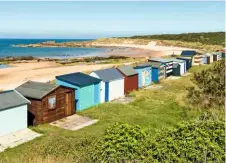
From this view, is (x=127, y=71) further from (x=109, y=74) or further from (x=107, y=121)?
(x=107, y=121)

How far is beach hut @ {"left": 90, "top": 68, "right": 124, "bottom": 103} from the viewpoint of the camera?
26.4 meters

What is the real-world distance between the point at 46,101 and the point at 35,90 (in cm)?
105

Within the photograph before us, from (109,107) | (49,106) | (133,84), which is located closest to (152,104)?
(109,107)

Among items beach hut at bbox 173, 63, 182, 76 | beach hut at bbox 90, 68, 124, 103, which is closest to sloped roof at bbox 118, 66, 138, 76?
beach hut at bbox 90, 68, 124, 103

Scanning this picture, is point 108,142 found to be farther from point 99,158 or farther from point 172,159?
point 172,159

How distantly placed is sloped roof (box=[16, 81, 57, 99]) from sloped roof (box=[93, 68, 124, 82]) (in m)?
6.87

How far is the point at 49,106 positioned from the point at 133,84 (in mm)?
12735

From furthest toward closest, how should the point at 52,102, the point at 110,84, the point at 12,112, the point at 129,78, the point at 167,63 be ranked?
the point at 167,63
the point at 129,78
the point at 110,84
the point at 52,102
the point at 12,112

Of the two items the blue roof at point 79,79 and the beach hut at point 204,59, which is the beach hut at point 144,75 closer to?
the blue roof at point 79,79

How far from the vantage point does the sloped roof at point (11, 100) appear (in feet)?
57.6

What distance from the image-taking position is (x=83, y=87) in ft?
77.2

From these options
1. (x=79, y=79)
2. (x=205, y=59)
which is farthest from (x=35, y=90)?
(x=205, y=59)

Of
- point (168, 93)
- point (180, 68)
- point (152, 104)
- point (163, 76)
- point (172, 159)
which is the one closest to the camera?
point (172, 159)

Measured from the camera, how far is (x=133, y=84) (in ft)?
103
